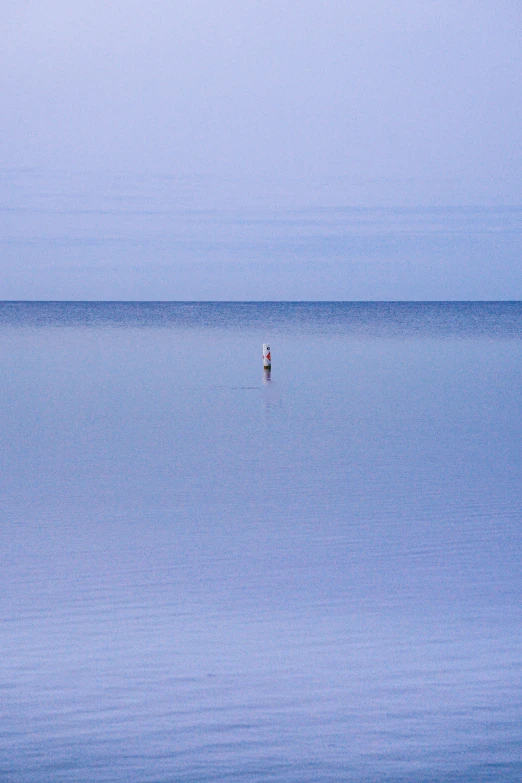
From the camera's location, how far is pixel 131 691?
21.3 ft

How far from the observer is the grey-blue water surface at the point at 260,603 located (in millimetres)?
5781

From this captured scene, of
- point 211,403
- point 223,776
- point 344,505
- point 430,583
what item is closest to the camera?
point 223,776

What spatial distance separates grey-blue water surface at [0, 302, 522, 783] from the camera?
19.0ft

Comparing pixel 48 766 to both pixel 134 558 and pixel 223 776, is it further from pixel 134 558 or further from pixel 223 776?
pixel 134 558

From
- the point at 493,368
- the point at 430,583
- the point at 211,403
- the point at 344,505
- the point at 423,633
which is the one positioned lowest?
the point at 423,633

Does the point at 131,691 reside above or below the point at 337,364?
below

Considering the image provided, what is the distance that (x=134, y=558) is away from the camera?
9.62 meters

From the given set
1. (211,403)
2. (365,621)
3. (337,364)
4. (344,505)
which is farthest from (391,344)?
(365,621)

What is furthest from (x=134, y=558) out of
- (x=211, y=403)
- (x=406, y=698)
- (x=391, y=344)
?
(x=391, y=344)

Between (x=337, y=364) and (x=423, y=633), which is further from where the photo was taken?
(x=337, y=364)

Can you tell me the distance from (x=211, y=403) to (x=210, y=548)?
13.6m

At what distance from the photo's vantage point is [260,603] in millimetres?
8320

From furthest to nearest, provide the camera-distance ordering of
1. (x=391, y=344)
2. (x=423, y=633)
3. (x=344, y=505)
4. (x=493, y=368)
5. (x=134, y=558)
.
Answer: (x=391, y=344) < (x=493, y=368) < (x=344, y=505) < (x=134, y=558) < (x=423, y=633)

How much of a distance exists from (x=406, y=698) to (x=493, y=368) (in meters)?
29.9
